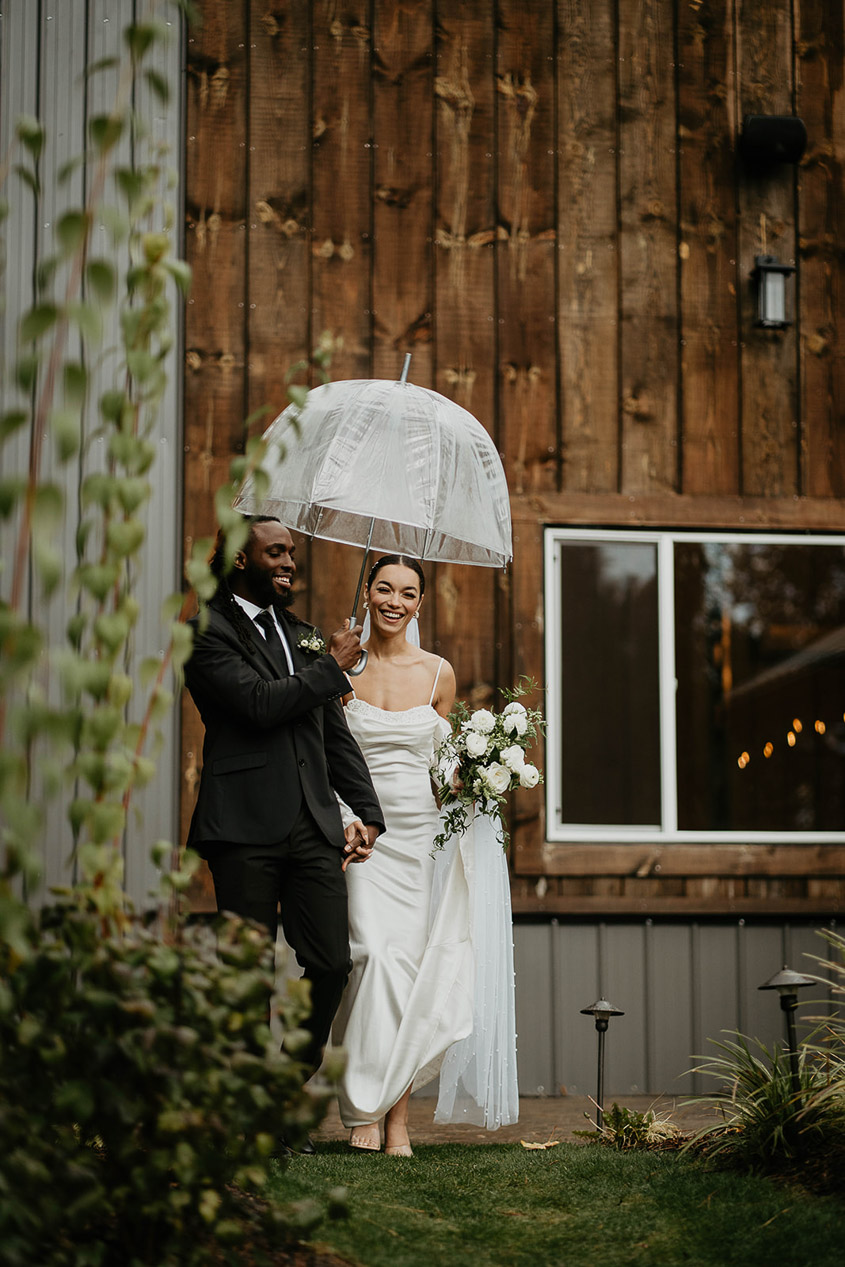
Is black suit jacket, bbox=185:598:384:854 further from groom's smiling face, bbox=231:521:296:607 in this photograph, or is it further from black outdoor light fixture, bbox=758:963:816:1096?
black outdoor light fixture, bbox=758:963:816:1096

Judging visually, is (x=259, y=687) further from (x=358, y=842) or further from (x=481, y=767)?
(x=481, y=767)

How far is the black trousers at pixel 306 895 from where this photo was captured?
4.42 meters

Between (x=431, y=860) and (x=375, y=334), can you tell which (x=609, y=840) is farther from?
(x=375, y=334)

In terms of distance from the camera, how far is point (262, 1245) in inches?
114

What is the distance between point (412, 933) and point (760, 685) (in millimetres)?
2595

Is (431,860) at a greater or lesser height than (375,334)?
lesser

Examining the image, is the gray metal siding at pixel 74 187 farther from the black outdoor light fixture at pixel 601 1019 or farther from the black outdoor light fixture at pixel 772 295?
the black outdoor light fixture at pixel 772 295

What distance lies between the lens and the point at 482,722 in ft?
16.6

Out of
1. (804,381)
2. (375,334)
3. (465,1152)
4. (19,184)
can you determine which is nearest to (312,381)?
(375,334)

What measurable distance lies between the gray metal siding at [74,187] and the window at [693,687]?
1.87 m

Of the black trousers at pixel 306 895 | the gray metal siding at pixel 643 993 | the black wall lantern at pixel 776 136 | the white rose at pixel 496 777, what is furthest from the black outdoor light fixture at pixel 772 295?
the black trousers at pixel 306 895

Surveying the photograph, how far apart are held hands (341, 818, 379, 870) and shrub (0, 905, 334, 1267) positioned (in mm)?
2129

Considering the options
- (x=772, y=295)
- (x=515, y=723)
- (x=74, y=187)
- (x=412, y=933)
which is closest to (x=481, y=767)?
(x=515, y=723)

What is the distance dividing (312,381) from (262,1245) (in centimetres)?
452
